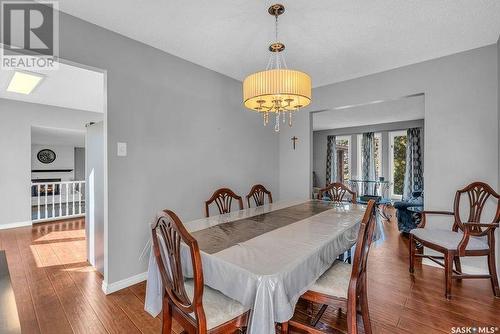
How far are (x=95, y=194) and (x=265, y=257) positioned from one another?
2.37 metres

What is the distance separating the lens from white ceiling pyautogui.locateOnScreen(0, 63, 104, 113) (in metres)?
3.30

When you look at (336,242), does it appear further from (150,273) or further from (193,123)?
(193,123)

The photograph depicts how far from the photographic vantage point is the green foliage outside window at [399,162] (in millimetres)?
7066

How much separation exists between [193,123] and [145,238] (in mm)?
1451

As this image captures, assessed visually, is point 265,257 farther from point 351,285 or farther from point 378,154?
point 378,154

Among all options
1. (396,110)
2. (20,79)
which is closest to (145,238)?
(20,79)

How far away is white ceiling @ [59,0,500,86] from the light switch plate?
1.08 metres

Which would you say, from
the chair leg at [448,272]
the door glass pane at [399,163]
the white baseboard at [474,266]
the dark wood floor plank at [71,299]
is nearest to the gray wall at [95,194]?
the dark wood floor plank at [71,299]

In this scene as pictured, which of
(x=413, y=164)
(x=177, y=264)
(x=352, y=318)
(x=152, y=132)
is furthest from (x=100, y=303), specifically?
(x=413, y=164)

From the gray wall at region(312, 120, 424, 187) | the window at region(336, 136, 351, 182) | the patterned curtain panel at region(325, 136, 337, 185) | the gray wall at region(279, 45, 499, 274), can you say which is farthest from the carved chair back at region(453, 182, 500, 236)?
the patterned curtain panel at region(325, 136, 337, 185)

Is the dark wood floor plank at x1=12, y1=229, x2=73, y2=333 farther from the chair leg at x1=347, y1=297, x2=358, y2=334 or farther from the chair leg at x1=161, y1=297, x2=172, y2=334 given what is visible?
the chair leg at x1=347, y1=297, x2=358, y2=334

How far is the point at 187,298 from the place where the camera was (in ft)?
3.75

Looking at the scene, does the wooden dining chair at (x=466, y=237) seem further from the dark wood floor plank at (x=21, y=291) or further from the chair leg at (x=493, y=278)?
the dark wood floor plank at (x=21, y=291)

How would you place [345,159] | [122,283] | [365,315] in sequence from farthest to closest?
1. [345,159]
2. [122,283]
3. [365,315]
